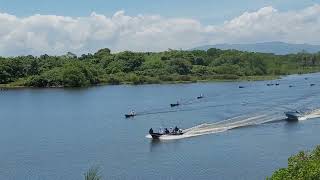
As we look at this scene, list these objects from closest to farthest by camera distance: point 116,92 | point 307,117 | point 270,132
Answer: point 270,132 → point 307,117 → point 116,92

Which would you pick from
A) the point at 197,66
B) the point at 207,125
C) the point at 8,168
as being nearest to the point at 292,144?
the point at 207,125

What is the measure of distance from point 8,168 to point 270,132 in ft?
99.7

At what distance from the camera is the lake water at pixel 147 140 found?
4759 cm

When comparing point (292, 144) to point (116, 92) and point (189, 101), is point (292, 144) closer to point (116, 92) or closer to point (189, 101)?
point (189, 101)

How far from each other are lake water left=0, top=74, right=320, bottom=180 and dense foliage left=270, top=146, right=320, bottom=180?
18521 mm

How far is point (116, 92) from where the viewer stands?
134250 mm

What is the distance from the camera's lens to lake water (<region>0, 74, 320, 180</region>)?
→ 156 feet

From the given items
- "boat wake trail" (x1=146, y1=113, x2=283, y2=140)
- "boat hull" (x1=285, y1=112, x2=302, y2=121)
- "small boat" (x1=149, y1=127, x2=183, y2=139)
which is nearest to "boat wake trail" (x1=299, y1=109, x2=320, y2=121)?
"boat hull" (x1=285, y1=112, x2=302, y2=121)

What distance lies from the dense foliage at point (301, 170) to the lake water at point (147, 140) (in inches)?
729

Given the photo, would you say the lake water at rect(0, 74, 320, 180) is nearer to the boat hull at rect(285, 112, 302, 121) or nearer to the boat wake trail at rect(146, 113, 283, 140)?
the boat wake trail at rect(146, 113, 283, 140)

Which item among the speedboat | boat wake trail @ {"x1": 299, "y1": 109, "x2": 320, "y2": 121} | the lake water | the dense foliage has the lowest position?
the lake water

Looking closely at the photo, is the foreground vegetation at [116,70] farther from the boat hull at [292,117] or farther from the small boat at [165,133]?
the small boat at [165,133]

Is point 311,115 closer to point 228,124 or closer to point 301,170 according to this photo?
point 228,124

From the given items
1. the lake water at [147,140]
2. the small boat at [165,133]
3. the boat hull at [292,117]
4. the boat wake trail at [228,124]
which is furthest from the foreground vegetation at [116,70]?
the small boat at [165,133]
